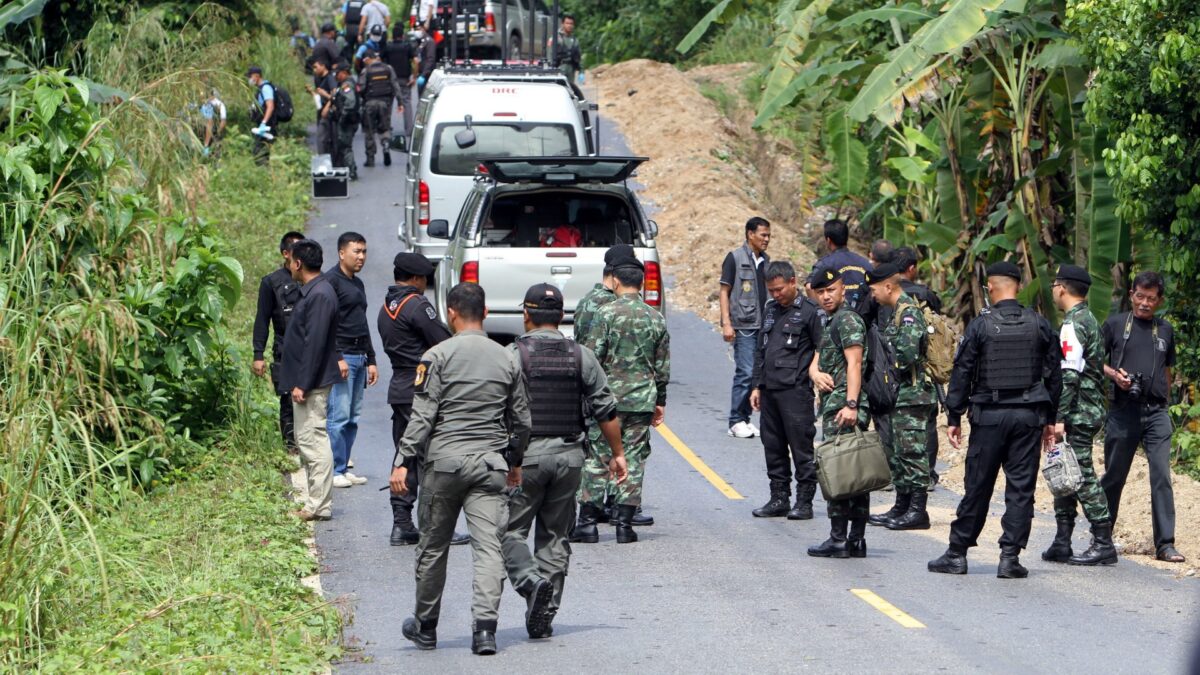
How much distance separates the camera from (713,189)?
2589 cm

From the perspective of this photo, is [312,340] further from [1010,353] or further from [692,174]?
[692,174]

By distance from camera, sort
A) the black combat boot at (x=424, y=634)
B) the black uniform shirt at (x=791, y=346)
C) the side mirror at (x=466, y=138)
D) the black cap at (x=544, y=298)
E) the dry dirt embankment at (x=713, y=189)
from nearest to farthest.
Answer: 1. the black combat boot at (x=424, y=634)
2. the black cap at (x=544, y=298)
3. the black uniform shirt at (x=791, y=346)
4. the dry dirt embankment at (x=713, y=189)
5. the side mirror at (x=466, y=138)

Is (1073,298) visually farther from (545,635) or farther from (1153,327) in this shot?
(545,635)

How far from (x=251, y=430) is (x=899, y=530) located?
525cm

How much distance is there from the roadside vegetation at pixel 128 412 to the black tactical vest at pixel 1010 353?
428 cm

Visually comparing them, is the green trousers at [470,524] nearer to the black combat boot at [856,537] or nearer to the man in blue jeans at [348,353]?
the black combat boot at [856,537]

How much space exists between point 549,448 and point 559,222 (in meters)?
7.25

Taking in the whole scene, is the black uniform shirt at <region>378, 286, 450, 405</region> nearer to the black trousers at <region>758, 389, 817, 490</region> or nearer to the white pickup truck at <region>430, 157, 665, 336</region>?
the black trousers at <region>758, 389, 817, 490</region>

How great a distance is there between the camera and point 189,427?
1278 centimetres

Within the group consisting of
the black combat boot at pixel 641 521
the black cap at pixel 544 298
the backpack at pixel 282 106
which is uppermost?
the backpack at pixel 282 106

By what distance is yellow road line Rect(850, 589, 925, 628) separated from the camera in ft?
28.1

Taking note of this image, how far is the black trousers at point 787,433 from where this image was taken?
11.4 metres

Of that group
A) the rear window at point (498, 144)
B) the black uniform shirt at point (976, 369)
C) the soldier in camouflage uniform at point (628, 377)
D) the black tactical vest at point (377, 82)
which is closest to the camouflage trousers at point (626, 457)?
the soldier in camouflage uniform at point (628, 377)

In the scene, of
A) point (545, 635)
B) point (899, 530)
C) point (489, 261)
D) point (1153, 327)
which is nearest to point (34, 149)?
point (489, 261)
